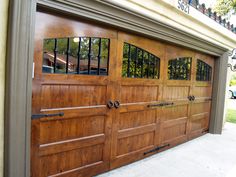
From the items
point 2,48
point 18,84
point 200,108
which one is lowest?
point 200,108

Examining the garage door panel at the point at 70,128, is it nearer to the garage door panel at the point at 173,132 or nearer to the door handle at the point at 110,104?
the door handle at the point at 110,104

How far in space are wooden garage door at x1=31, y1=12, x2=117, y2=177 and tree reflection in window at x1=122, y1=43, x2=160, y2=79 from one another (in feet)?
0.88

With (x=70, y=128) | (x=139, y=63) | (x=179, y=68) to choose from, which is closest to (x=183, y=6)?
(x=179, y=68)

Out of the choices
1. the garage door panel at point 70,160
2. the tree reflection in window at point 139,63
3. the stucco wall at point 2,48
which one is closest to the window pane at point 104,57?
the tree reflection in window at point 139,63

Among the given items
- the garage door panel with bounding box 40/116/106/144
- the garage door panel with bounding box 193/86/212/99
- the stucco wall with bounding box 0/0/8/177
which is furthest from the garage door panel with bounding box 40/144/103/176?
the garage door panel with bounding box 193/86/212/99

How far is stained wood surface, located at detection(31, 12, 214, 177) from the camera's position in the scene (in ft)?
6.87

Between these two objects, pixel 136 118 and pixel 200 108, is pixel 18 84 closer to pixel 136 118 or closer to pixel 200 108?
pixel 136 118

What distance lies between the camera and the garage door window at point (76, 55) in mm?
2131

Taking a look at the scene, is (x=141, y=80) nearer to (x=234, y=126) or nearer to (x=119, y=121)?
(x=119, y=121)

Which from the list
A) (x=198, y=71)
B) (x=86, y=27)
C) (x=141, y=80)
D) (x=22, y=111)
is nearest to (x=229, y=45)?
(x=198, y=71)

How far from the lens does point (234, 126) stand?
602 cm

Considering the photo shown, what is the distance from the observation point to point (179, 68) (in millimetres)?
3840

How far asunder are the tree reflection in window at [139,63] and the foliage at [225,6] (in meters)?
7.41

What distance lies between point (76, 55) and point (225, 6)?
9106 mm
